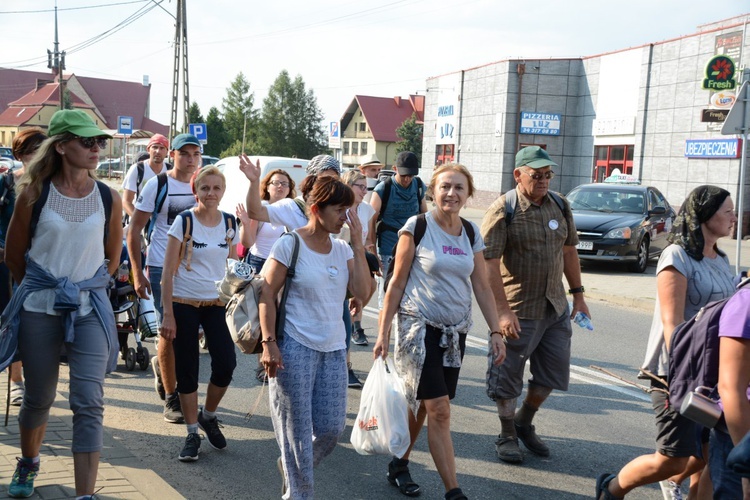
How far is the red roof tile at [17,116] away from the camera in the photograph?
306ft

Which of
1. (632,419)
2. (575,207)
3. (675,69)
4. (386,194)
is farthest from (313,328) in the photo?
(675,69)

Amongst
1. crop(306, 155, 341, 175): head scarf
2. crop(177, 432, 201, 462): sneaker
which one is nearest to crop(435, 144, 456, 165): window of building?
crop(306, 155, 341, 175): head scarf

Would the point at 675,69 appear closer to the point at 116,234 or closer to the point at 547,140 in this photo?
the point at 547,140

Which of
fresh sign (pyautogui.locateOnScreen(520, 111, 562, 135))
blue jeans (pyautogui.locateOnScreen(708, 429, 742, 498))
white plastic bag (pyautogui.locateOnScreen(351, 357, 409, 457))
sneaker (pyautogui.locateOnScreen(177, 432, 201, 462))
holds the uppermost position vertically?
fresh sign (pyautogui.locateOnScreen(520, 111, 562, 135))

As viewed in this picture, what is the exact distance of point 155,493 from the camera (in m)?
4.22

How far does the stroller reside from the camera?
6992 mm

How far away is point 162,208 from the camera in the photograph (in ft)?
19.3

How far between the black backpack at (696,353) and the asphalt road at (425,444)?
5.13 feet

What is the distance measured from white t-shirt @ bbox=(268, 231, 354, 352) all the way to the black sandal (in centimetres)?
114

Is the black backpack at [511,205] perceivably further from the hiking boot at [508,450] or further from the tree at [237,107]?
the tree at [237,107]

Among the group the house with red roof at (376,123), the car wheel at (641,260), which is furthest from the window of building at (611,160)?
the house with red roof at (376,123)

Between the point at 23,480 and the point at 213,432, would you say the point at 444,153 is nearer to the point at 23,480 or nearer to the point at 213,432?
the point at 213,432

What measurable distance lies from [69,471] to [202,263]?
4.87 ft

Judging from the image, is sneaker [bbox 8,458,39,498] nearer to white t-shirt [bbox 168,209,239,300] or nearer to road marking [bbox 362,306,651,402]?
white t-shirt [bbox 168,209,239,300]
